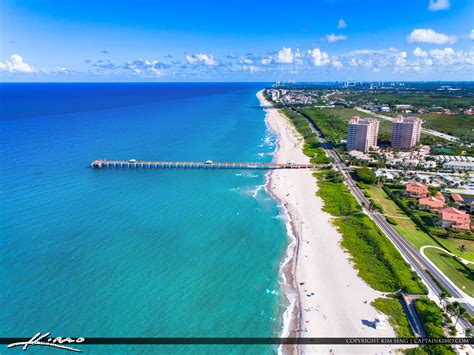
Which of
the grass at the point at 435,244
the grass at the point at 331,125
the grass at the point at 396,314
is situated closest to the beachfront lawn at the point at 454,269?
the grass at the point at 435,244

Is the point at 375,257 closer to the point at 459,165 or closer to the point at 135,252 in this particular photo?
the point at 135,252

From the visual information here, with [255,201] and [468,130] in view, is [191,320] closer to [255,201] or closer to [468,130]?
[255,201]

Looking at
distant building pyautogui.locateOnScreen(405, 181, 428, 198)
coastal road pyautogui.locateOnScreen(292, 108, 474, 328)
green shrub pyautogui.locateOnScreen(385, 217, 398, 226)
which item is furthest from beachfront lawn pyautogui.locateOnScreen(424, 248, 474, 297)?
distant building pyautogui.locateOnScreen(405, 181, 428, 198)

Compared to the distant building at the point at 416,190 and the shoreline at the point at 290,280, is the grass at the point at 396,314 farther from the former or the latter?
the distant building at the point at 416,190

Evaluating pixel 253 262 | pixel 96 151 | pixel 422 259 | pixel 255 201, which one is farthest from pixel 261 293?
pixel 96 151

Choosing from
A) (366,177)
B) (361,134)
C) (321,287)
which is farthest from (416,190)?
(321,287)

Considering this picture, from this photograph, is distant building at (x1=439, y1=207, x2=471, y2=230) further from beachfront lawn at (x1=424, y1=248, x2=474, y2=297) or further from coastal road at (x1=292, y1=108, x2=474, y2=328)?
beachfront lawn at (x1=424, y1=248, x2=474, y2=297)
